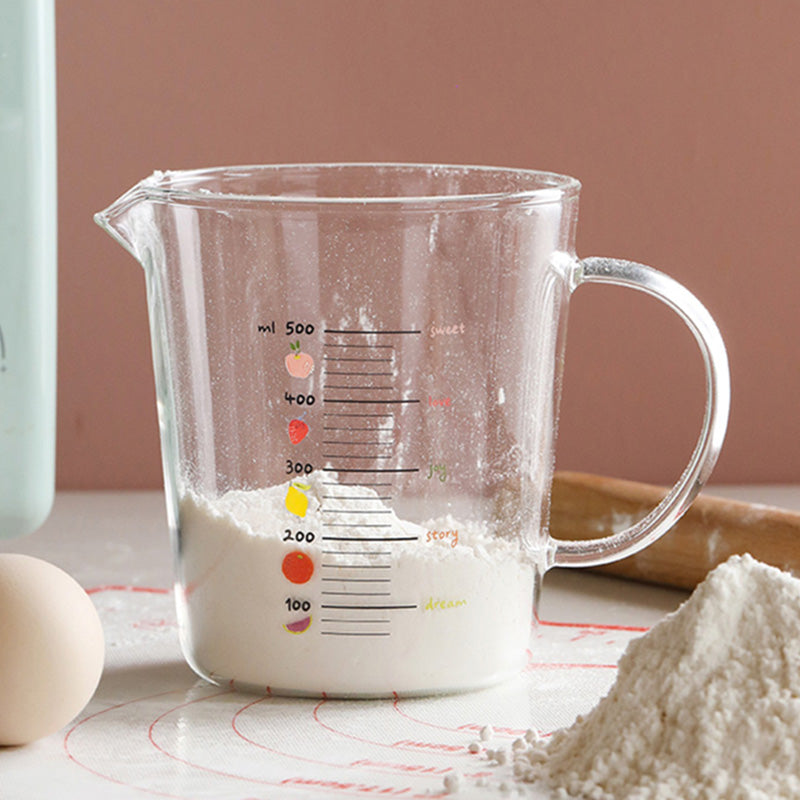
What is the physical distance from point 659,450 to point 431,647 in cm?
79

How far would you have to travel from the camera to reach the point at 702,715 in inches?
25.5

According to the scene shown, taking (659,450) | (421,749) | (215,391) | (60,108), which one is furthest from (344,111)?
(421,749)

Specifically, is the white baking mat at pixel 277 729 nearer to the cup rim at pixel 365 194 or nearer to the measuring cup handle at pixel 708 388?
the measuring cup handle at pixel 708 388

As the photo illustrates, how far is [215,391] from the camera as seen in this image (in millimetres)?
760

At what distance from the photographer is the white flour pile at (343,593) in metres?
0.74

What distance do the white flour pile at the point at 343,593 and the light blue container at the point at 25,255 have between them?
26cm

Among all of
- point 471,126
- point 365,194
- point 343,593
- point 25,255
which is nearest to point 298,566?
point 343,593

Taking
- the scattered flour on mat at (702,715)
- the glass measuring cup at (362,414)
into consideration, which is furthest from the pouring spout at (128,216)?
the scattered flour on mat at (702,715)

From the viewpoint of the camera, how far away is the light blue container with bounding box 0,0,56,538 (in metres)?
0.99

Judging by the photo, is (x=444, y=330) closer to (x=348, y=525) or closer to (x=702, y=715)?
(x=348, y=525)

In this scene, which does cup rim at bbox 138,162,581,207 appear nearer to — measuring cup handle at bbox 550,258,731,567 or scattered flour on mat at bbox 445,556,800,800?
measuring cup handle at bbox 550,258,731,567

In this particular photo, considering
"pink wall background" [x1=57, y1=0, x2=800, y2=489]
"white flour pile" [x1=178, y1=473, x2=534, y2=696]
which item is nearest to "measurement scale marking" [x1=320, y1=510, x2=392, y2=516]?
"white flour pile" [x1=178, y1=473, x2=534, y2=696]

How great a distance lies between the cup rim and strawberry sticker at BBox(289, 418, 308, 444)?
0.11 m

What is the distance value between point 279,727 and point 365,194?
0.32 m
